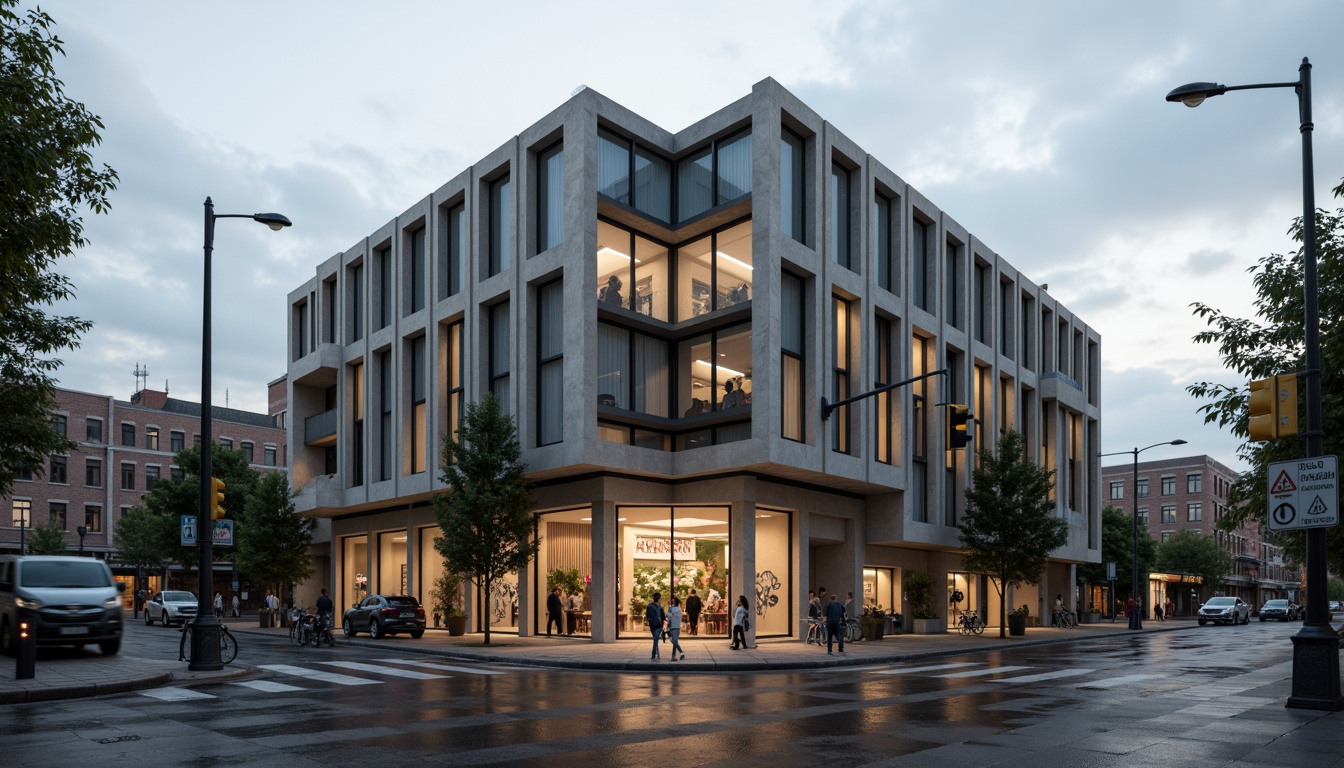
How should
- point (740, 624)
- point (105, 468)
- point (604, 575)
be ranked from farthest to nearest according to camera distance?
point (105, 468) → point (604, 575) → point (740, 624)

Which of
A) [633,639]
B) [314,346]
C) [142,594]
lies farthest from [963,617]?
[142,594]

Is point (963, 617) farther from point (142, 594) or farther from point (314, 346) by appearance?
point (142, 594)

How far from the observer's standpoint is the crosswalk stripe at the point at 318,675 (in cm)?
1891

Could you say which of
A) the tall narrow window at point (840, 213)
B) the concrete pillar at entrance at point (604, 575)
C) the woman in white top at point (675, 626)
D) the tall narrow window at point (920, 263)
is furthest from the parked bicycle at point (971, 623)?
the woman in white top at point (675, 626)

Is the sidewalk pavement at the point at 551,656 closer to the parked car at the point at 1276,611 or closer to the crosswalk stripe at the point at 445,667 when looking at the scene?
the crosswalk stripe at the point at 445,667

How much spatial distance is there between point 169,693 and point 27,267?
7.12 meters

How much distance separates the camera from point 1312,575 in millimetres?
14734

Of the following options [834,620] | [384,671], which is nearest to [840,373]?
[834,620]

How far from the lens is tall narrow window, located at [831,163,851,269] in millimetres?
34625

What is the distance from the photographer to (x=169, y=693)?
16.9 meters

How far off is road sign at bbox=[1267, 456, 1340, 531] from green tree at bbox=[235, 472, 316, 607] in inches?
1511

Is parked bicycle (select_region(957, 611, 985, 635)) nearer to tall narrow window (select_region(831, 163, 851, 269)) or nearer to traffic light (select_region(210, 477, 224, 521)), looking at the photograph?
tall narrow window (select_region(831, 163, 851, 269))

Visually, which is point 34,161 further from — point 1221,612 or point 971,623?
point 1221,612

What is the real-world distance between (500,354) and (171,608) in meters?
21.7
